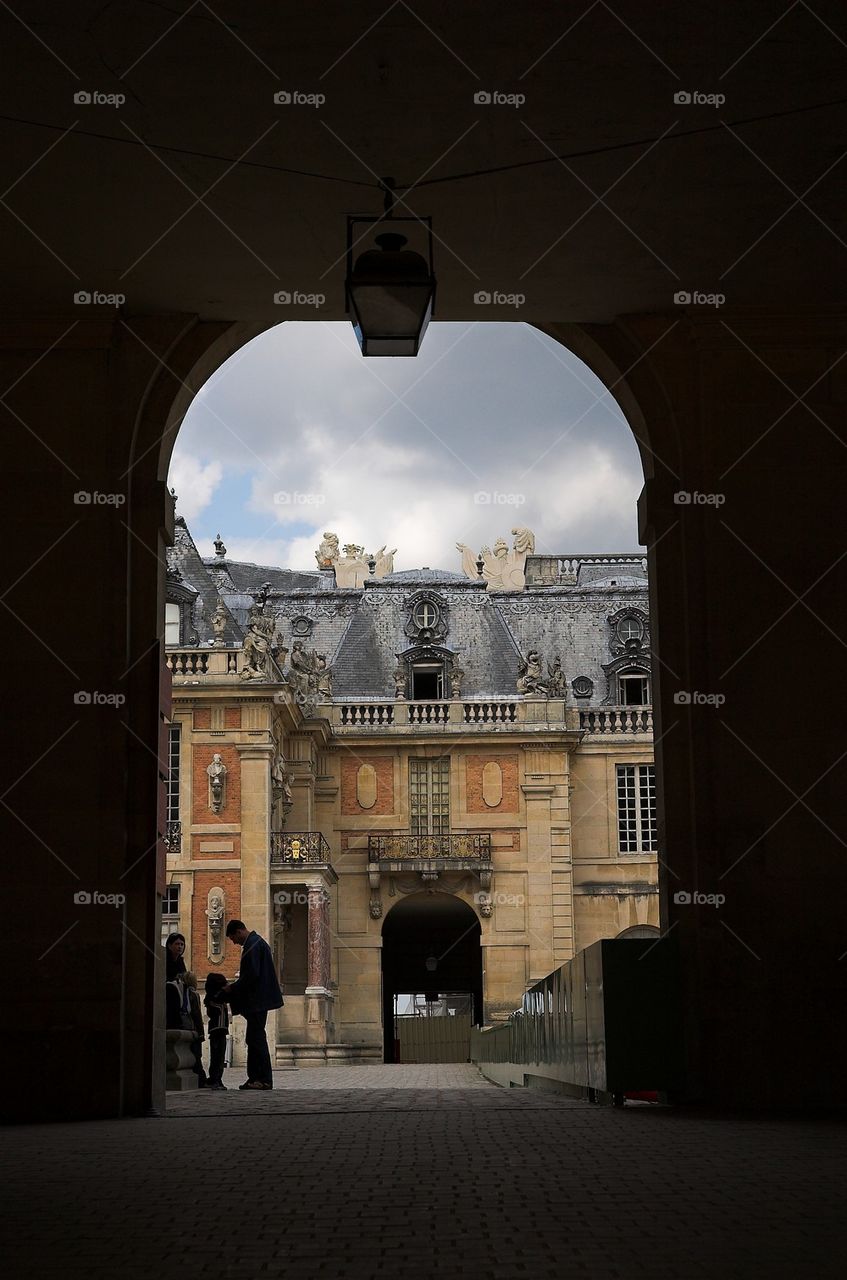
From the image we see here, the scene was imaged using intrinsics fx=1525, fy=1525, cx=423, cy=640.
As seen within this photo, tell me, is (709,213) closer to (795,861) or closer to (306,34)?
(306,34)

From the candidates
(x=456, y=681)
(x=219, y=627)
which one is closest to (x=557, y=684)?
(x=456, y=681)

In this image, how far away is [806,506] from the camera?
29.3 ft

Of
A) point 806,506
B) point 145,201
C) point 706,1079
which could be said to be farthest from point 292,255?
point 706,1079

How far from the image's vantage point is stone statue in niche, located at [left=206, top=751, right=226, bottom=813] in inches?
1422
